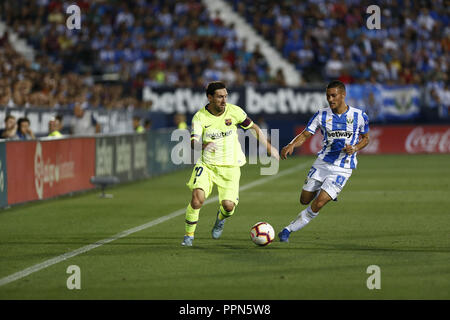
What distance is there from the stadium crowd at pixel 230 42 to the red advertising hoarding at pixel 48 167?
14.9 meters

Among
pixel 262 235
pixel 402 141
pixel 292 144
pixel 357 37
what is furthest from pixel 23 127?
pixel 357 37

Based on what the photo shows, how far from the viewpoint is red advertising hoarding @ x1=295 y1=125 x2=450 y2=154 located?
3781cm

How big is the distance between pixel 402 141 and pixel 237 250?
93.1ft

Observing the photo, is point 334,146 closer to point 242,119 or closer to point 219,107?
point 242,119

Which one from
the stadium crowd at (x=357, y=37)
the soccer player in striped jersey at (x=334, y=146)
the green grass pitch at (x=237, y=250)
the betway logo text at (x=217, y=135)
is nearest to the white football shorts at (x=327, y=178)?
the soccer player in striped jersey at (x=334, y=146)

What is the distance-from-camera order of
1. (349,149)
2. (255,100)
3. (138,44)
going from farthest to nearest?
(138,44), (255,100), (349,149)

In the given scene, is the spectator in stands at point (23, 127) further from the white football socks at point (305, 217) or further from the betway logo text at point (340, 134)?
the betway logo text at point (340, 134)

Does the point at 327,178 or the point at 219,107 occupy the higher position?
the point at 219,107

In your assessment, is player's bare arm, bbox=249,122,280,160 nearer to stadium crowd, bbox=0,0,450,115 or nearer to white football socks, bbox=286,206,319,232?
white football socks, bbox=286,206,319,232

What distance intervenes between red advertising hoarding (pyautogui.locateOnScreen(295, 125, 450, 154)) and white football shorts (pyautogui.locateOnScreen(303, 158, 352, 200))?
26.5 meters

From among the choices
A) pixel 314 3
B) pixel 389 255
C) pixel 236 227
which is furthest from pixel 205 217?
pixel 314 3

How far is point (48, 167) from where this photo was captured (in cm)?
1806

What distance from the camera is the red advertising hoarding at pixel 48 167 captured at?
54.5ft

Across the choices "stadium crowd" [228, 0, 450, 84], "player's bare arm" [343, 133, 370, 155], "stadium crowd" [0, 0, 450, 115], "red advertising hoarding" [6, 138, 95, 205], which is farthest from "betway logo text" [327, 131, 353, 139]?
"stadium crowd" [228, 0, 450, 84]
